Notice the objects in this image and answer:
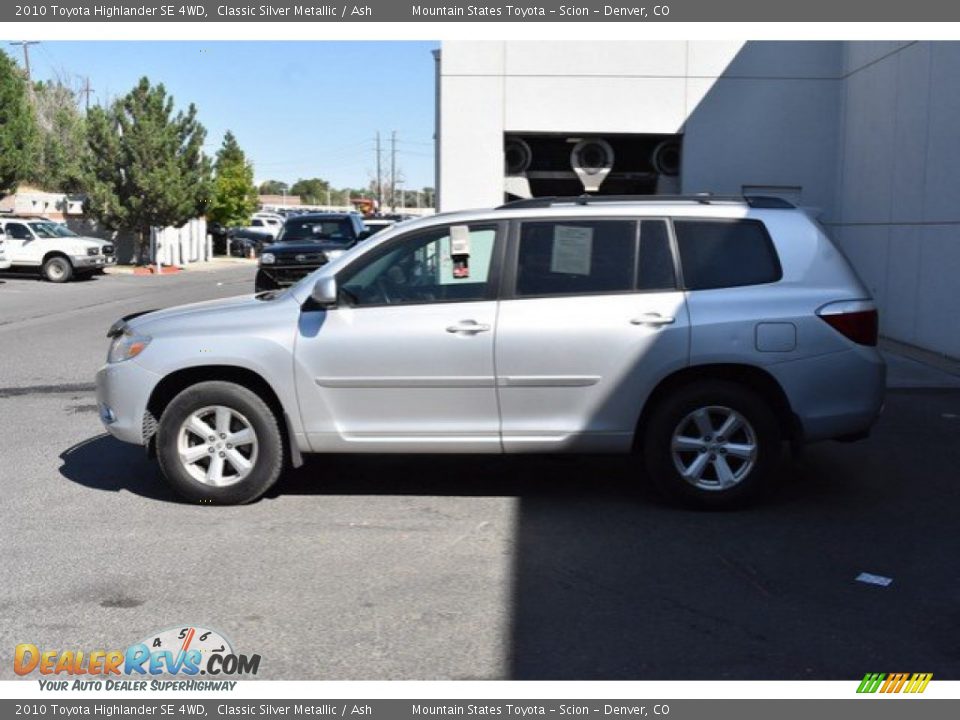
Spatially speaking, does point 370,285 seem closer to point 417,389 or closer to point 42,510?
point 417,389

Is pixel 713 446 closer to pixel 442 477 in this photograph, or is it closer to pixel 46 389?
pixel 442 477

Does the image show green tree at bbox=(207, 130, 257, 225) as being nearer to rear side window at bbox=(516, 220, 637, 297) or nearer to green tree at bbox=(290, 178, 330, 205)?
rear side window at bbox=(516, 220, 637, 297)

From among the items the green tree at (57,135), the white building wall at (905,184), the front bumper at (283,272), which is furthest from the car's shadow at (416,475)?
the green tree at (57,135)

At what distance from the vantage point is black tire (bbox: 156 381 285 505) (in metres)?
6.50

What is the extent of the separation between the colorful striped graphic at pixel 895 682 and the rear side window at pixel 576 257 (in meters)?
2.90

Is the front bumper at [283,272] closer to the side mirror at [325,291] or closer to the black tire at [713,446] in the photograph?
the side mirror at [325,291]

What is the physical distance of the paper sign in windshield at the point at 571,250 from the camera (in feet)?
21.4

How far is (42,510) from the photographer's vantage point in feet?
21.4

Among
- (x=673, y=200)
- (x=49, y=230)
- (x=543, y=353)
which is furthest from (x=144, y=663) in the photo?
(x=49, y=230)

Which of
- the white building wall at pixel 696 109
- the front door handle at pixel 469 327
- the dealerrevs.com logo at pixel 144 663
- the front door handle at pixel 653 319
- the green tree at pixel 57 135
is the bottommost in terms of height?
the dealerrevs.com logo at pixel 144 663

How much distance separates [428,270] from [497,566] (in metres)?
2.01

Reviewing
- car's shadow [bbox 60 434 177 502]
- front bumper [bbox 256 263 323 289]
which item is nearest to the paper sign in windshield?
car's shadow [bbox 60 434 177 502]

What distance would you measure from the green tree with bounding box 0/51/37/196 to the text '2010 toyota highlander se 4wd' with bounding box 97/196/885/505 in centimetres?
2963

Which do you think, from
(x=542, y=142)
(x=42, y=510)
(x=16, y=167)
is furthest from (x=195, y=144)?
(x=42, y=510)
